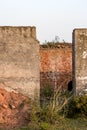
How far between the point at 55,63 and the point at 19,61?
1004 cm

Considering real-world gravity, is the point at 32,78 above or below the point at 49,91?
above

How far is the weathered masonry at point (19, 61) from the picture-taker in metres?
14.2

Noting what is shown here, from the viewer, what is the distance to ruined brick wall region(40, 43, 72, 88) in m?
23.9

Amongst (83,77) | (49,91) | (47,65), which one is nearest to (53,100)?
(83,77)

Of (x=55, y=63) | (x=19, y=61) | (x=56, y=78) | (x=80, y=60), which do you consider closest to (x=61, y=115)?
(x=80, y=60)

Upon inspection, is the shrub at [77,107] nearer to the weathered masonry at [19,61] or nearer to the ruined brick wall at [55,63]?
the weathered masonry at [19,61]

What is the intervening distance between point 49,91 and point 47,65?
393cm

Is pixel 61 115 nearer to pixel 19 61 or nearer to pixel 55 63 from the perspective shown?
pixel 19 61

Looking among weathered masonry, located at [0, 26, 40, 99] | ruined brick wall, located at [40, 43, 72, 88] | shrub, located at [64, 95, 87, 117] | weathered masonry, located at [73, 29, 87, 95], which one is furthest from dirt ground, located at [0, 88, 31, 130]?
ruined brick wall, located at [40, 43, 72, 88]

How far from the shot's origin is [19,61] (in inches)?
560

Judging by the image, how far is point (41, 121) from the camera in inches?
490

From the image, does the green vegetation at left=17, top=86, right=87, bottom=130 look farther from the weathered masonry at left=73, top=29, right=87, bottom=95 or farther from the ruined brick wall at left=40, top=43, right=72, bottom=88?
the ruined brick wall at left=40, top=43, right=72, bottom=88

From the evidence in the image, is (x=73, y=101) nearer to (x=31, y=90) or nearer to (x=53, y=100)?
(x=53, y=100)

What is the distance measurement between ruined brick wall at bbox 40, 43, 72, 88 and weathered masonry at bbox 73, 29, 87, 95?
9401mm
